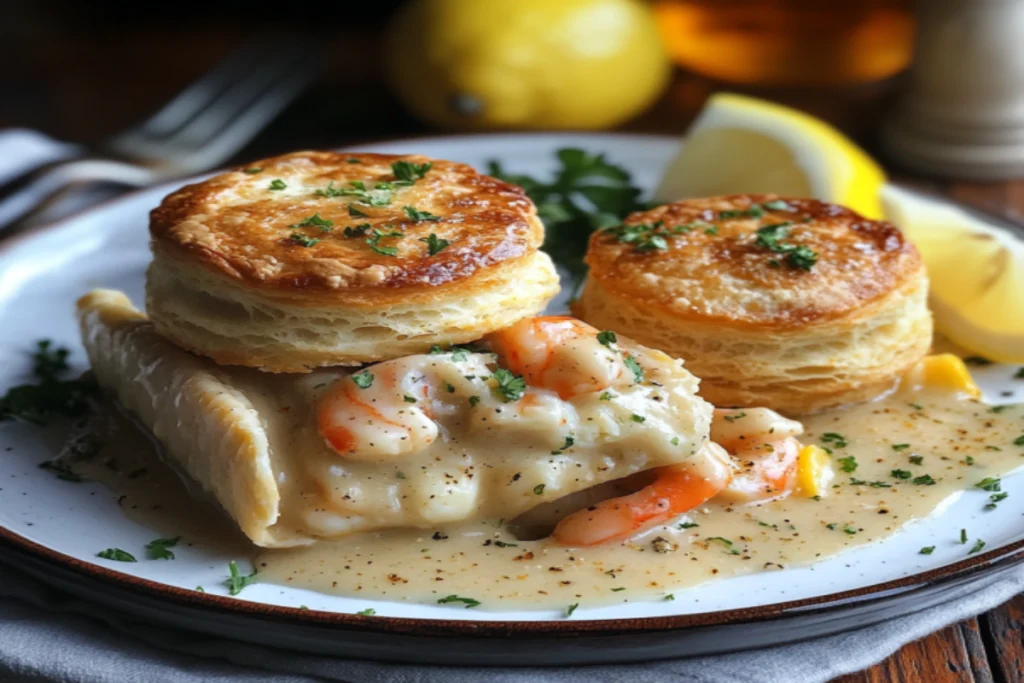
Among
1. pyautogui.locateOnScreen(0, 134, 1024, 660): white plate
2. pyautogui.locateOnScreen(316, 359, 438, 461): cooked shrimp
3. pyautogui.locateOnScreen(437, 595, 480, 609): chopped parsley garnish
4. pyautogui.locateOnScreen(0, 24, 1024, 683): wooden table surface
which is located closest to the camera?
pyautogui.locateOnScreen(0, 134, 1024, 660): white plate

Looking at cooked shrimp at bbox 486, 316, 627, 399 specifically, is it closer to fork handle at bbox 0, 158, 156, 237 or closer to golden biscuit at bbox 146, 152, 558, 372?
golden biscuit at bbox 146, 152, 558, 372

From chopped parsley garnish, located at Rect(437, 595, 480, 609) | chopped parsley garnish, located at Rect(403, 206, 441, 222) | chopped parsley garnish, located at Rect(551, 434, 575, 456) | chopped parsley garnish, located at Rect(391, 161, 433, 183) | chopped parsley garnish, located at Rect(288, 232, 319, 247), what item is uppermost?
chopped parsley garnish, located at Rect(288, 232, 319, 247)

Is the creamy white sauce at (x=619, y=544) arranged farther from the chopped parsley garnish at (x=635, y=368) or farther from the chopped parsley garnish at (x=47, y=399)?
the chopped parsley garnish at (x=635, y=368)

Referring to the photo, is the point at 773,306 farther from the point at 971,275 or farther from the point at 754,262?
the point at 971,275

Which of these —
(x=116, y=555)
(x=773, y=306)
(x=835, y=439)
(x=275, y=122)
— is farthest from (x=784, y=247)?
(x=275, y=122)

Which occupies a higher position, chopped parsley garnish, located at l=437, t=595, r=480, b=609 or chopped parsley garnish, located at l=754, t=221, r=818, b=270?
chopped parsley garnish, located at l=754, t=221, r=818, b=270

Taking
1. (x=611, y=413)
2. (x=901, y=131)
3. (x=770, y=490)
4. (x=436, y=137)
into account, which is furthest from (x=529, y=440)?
(x=901, y=131)

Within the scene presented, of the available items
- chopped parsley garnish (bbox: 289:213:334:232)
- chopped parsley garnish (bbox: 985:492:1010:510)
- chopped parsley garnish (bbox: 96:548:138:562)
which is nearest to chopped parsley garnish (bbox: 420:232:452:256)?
chopped parsley garnish (bbox: 289:213:334:232)
